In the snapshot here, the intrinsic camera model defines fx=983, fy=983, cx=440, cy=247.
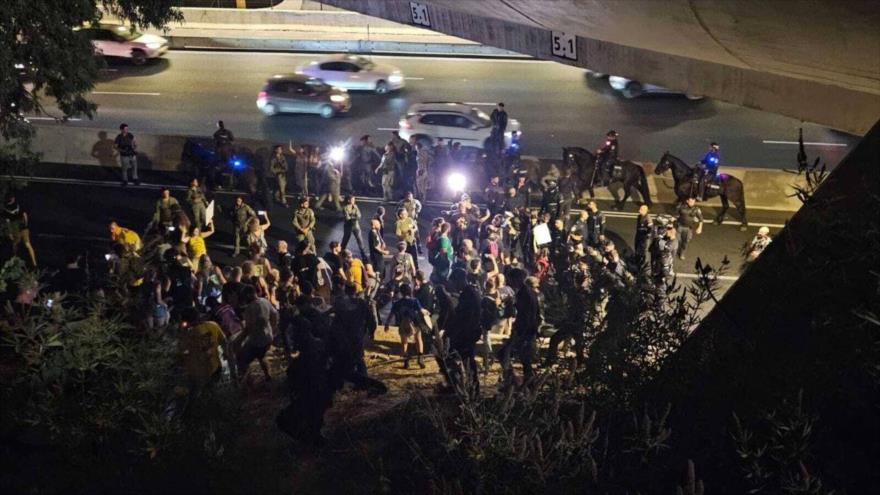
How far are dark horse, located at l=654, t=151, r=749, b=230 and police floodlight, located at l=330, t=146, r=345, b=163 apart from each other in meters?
6.58

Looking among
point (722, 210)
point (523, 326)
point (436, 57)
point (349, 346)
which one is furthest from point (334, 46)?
point (523, 326)

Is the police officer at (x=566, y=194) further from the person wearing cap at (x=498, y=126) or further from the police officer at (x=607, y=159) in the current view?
the person wearing cap at (x=498, y=126)

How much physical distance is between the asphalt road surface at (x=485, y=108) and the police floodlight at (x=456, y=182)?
4.09 metres

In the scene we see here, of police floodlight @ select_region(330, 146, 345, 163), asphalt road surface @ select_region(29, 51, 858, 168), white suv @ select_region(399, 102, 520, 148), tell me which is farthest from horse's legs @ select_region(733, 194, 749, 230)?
police floodlight @ select_region(330, 146, 345, 163)

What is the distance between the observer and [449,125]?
23.8 m

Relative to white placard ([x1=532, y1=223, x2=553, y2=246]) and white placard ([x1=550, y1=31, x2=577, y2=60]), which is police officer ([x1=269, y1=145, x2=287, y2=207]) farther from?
white placard ([x1=532, y1=223, x2=553, y2=246])

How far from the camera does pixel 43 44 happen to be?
1503 centimetres

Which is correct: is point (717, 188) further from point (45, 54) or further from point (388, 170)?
point (45, 54)

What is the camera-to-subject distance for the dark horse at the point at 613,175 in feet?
64.2

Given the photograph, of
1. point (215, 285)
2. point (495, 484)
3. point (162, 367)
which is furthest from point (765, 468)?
point (215, 285)

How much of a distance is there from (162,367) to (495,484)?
401 centimetres

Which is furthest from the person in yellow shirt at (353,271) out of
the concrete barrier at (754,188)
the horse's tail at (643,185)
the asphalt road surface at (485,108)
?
the asphalt road surface at (485,108)

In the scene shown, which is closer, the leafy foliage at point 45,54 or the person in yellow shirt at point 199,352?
the person in yellow shirt at point 199,352

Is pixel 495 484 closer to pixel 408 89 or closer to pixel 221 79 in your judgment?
pixel 408 89
